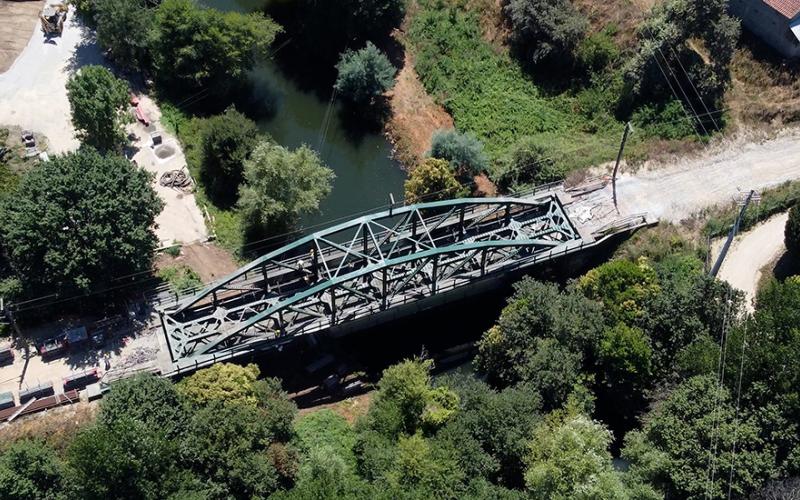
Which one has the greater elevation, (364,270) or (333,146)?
(333,146)

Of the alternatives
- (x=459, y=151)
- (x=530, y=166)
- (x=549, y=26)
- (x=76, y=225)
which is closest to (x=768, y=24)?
(x=549, y=26)

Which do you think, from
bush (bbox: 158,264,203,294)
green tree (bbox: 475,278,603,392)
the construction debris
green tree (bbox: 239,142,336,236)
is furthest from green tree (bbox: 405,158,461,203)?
the construction debris

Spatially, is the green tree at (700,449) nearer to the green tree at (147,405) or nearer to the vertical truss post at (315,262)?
the vertical truss post at (315,262)

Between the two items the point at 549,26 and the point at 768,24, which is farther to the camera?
the point at 549,26

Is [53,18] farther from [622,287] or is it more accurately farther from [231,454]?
[622,287]

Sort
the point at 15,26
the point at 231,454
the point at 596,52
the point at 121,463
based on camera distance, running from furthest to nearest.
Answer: the point at 15,26
the point at 596,52
the point at 231,454
the point at 121,463

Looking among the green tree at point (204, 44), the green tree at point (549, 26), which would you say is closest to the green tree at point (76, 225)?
the green tree at point (204, 44)

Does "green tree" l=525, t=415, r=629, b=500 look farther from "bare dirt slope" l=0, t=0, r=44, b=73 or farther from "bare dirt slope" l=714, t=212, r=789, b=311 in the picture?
"bare dirt slope" l=0, t=0, r=44, b=73
